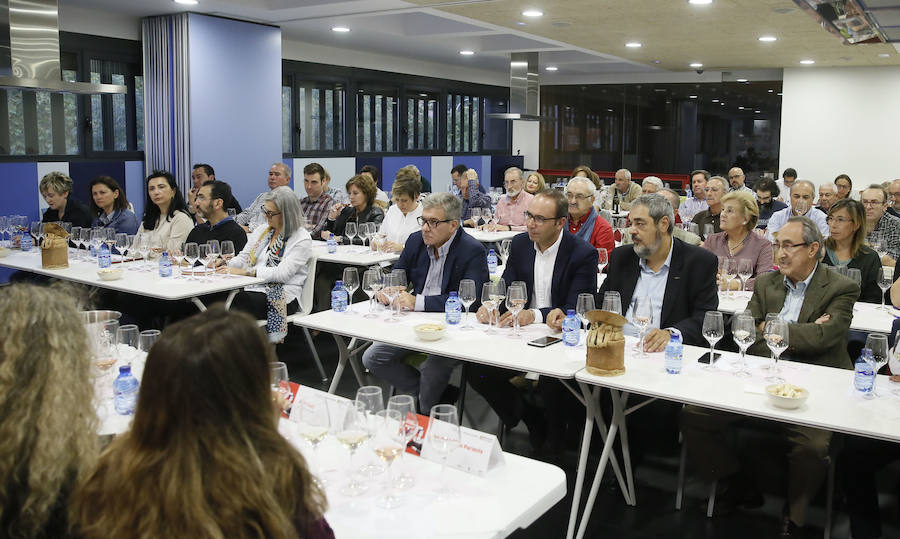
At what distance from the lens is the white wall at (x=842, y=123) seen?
1278 cm

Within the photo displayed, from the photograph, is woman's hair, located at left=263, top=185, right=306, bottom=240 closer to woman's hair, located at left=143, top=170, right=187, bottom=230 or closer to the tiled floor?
woman's hair, located at left=143, top=170, right=187, bottom=230

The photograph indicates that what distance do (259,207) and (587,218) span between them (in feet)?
12.0

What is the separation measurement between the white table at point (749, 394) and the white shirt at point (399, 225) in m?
3.63

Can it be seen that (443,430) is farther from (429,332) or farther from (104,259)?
(104,259)

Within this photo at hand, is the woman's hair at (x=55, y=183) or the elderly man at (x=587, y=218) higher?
the woman's hair at (x=55, y=183)

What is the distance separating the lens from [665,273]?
12.8 feet

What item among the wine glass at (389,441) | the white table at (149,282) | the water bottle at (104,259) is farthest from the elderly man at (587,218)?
the wine glass at (389,441)

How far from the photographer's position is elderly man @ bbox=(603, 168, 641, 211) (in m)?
10.2

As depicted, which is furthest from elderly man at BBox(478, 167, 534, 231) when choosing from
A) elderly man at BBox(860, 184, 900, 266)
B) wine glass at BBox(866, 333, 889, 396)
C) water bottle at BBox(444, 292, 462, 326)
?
wine glass at BBox(866, 333, 889, 396)

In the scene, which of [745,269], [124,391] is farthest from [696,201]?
[124,391]

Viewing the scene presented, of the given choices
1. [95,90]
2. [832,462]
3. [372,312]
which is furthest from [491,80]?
[832,462]

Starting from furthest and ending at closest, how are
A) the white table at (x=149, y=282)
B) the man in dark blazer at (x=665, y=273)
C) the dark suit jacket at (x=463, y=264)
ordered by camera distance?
the white table at (x=149, y=282) < the dark suit jacket at (x=463, y=264) < the man in dark blazer at (x=665, y=273)

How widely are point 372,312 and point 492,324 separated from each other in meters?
0.69

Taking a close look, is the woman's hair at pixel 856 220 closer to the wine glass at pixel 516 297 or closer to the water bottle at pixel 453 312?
the wine glass at pixel 516 297
